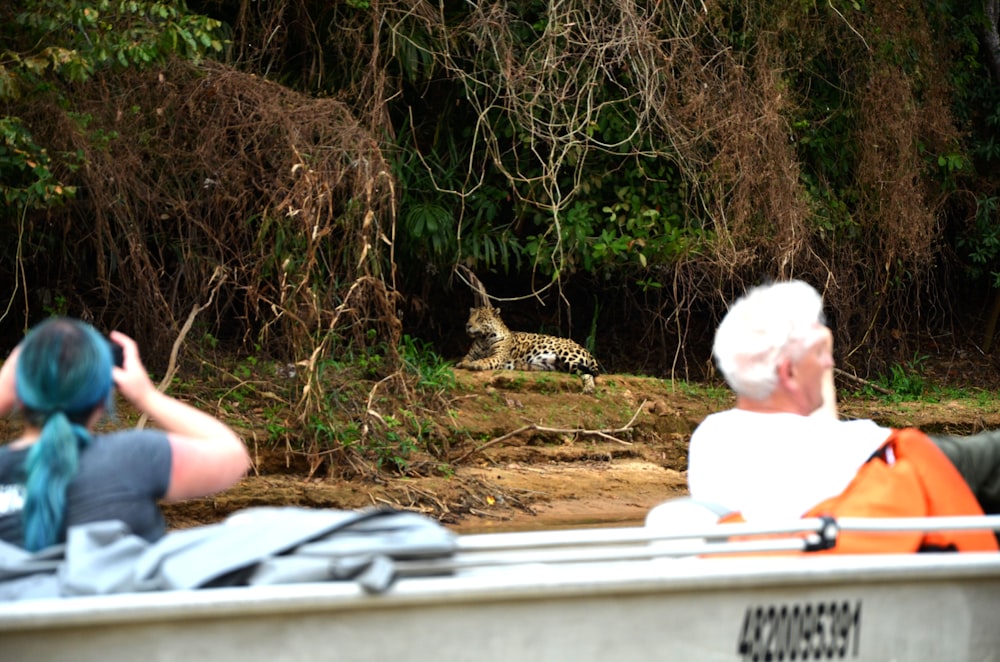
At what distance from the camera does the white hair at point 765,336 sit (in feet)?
10.8

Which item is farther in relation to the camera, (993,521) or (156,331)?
(156,331)

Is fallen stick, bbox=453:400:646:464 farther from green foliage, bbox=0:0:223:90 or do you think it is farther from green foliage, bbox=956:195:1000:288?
green foliage, bbox=956:195:1000:288

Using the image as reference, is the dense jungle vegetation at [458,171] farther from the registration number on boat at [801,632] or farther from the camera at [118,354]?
the registration number on boat at [801,632]

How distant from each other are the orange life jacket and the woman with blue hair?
1.39 m

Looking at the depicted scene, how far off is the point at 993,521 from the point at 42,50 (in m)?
6.32

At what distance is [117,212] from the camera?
9000 millimetres

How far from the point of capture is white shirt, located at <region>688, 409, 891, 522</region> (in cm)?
328

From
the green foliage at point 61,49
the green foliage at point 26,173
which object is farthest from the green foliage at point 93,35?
the green foliage at point 26,173

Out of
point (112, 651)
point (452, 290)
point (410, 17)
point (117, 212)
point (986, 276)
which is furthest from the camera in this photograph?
point (986, 276)

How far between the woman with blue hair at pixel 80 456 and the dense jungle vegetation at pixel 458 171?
4.58 meters

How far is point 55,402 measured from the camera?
2793 millimetres

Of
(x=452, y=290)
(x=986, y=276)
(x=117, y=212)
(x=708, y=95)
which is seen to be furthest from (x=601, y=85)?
(x=986, y=276)

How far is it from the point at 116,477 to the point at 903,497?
6.25 feet

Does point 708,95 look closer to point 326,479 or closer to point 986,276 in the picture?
point 326,479
